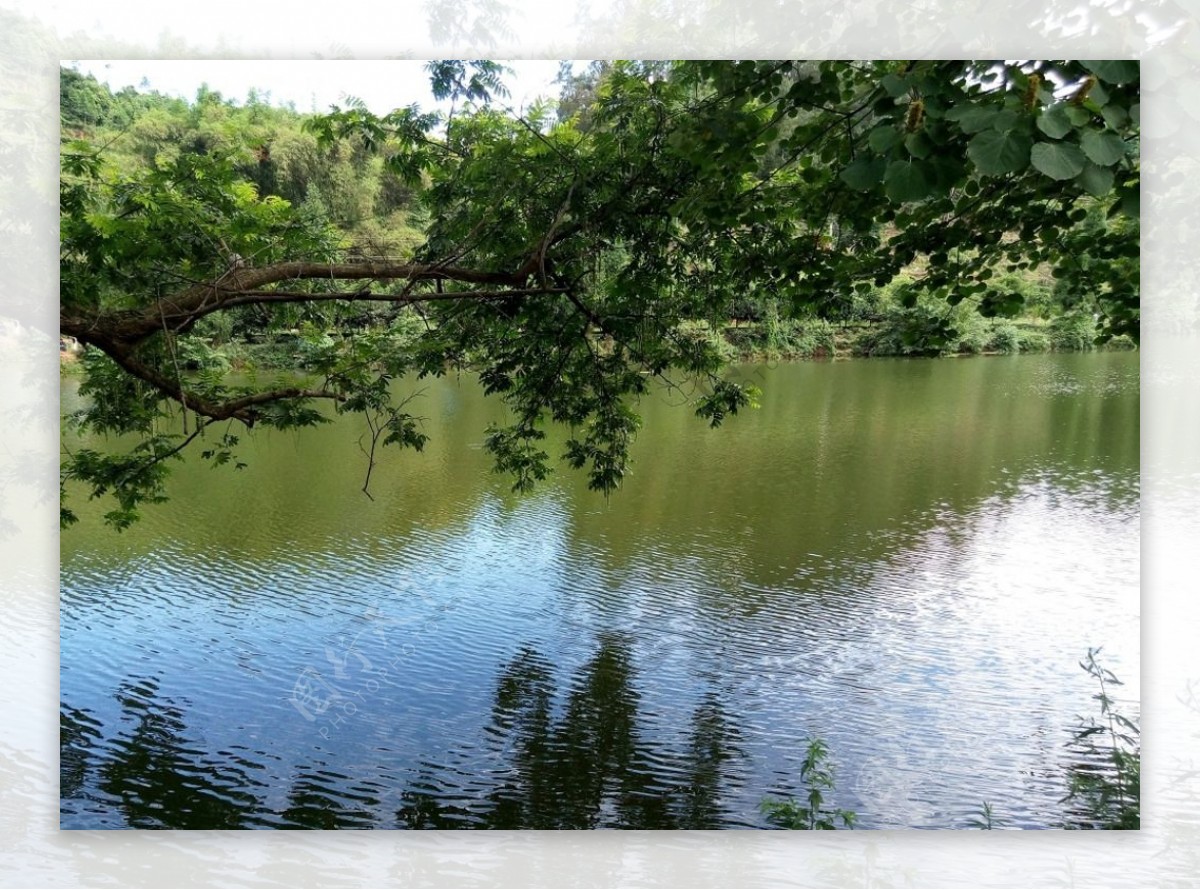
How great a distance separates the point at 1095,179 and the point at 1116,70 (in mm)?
372

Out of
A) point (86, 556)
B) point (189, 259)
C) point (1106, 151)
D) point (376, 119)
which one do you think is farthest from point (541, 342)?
point (86, 556)

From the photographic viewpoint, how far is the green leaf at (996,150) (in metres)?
1.88

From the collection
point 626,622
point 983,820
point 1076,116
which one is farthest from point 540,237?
point 626,622

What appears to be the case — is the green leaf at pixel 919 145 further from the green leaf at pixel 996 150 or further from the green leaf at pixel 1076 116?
the green leaf at pixel 1076 116

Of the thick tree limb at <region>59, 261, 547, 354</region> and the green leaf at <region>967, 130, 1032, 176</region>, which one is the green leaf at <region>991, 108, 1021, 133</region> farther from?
the thick tree limb at <region>59, 261, 547, 354</region>

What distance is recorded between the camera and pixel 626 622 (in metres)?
5.96

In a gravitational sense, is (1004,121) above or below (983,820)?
above

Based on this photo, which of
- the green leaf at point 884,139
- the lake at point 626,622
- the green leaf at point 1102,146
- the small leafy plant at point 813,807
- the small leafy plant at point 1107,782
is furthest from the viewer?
the lake at point 626,622

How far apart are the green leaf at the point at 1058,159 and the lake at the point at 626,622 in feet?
6.84

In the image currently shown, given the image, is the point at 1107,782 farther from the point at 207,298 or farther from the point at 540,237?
the point at 207,298

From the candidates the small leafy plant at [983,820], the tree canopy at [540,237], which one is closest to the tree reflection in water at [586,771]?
the small leafy plant at [983,820]

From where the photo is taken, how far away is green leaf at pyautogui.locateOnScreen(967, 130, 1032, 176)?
1875 mm

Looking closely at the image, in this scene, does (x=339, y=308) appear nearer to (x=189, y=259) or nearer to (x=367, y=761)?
(x=189, y=259)

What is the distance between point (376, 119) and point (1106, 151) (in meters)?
2.45
